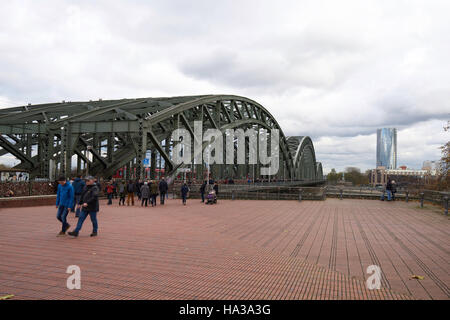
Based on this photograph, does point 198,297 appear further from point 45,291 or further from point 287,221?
point 287,221

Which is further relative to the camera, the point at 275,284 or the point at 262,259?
the point at 262,259

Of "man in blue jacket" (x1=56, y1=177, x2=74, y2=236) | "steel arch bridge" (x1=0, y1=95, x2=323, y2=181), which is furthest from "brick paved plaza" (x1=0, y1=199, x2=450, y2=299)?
"steel arch bridge" (x1=0, y1=95, x2=323, y2=181)

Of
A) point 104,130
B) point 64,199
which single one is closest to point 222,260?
point 64,199

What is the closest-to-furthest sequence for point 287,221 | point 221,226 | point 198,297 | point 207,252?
point 198,297
point 207,252
point 221,226
point 287,221

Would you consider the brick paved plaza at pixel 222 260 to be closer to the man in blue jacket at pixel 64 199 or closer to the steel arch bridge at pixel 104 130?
the man in blue jacket at pixel 64 199

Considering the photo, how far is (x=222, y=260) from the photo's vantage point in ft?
20.3

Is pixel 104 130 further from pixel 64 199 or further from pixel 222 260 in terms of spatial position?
pixel 222 260

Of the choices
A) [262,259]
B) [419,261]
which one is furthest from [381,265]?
[262,259]

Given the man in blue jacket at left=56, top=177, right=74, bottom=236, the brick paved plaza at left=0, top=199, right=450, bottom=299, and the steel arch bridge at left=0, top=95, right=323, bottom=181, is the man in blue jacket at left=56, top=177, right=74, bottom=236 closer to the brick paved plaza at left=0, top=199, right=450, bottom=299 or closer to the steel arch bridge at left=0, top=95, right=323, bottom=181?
the brick paved plaza at left=0, top=199, right=450, bottom=299

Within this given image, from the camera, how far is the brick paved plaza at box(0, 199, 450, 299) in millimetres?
4527

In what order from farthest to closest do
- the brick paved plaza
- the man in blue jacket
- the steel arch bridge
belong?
1. the steel arch bridge
2. the man in blue jacket
3. the brick paved plaza

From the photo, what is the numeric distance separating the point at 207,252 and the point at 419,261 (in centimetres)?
406

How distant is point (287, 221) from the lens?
1193cm
